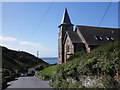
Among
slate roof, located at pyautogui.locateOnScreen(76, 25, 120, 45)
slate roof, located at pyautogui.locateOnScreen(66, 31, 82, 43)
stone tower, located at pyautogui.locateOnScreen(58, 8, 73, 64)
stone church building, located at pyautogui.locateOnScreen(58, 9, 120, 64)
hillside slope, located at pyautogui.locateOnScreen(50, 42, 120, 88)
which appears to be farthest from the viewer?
stone tower, located at pyautogui.locateOnScreen(58, 8, 73, 64)

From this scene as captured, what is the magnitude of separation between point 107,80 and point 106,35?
29294 millimetres

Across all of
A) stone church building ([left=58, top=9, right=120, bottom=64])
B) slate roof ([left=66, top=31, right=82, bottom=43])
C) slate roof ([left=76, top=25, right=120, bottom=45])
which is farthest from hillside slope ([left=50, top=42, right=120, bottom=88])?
slate roof ([left=66, top=31, right=82, bottom=43])

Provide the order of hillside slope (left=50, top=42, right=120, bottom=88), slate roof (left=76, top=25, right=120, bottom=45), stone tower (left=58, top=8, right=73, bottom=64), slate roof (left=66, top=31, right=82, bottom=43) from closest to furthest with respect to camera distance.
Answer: hillside slope (left=50, top=42, right=120, bottom=88) → slate roof (left=76, top=25, right=120, bottom=45) → slate roof (left=66, top=31, right=82, bottom=43) → stone tower (left=58, top=8, right=73, bottom=64)

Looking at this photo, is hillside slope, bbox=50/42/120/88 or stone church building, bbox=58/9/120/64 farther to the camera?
stone church building, bbox=58/9/120/64

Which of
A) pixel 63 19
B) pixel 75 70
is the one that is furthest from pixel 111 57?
pixel 63 19

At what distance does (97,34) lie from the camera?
3488cm

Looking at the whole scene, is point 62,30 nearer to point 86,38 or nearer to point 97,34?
point 97,34

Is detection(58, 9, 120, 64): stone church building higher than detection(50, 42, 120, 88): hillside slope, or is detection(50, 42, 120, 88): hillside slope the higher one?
detection(58, 9, 120, 64): stone church building

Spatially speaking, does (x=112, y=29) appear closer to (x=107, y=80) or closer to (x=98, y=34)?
(x=98, y=34)

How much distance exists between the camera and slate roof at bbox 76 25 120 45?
32.8m

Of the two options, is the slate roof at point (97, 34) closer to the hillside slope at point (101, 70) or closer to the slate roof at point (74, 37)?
the slate roof at point (74, 37)

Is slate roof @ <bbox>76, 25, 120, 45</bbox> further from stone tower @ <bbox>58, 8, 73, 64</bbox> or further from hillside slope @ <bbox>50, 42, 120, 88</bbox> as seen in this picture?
hillside slope @ <bbox>50, 42, 120, 88</bbox>

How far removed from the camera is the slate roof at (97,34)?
32.8 m

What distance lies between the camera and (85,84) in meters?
9.55
